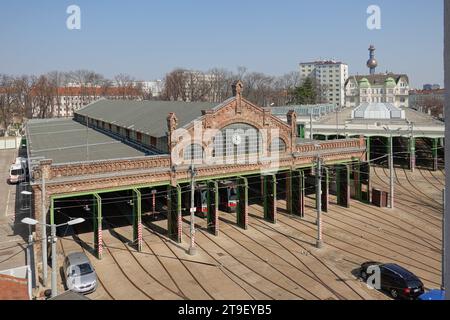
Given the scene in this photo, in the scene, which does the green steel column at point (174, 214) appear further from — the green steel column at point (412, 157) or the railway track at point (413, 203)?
the green steel column at point (412, 157)

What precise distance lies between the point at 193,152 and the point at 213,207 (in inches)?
151

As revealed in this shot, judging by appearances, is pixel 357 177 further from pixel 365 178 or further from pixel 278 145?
pixel 278 145

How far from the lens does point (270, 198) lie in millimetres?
30203

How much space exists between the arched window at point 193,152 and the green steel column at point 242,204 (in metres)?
3.20

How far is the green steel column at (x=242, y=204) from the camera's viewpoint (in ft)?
93.5

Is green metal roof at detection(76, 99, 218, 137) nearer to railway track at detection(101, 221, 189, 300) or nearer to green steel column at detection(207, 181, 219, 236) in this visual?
green steel column at detection(207, 181, 219, 236)

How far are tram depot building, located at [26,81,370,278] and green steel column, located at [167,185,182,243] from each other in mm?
60

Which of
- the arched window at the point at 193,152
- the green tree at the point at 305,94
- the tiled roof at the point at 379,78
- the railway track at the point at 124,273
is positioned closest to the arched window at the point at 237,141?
the arched window at the point at 193,152

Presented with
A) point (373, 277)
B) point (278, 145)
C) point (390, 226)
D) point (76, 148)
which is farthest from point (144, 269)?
point (390, 226)

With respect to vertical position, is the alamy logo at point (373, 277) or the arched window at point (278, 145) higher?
the arched window at point (278, 145)

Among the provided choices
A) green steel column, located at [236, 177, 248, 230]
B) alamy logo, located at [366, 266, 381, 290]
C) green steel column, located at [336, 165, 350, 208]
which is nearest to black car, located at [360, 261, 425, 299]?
alamy logo, located at [366, 266, 381, 290]
